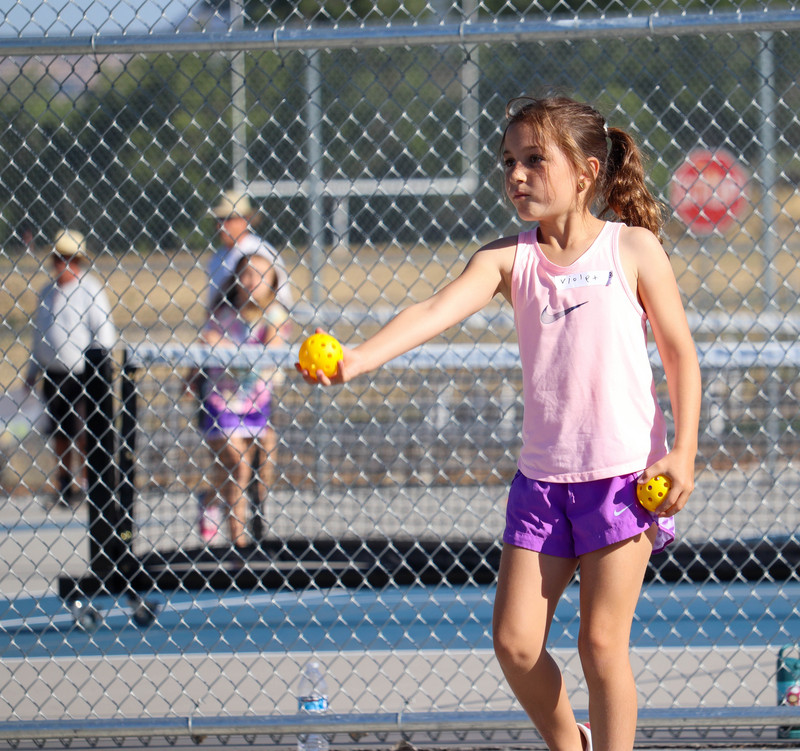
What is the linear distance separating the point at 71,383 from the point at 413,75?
694cm

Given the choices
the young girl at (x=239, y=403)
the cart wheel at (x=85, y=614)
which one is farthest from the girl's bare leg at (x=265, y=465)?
the cart wheel at (x=85, y=614)

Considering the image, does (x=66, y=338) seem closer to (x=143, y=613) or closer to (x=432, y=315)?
(x=143, y=613)

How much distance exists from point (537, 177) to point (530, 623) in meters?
1.03

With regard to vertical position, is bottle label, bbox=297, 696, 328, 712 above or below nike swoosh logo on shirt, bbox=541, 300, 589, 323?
below

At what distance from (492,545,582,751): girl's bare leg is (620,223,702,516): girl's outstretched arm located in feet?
1.00

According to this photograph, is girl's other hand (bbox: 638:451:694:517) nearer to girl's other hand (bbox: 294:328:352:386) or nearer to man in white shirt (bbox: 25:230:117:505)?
girl's other hand (bbox: 294:328:352:386)

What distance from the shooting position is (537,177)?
2.23 meters

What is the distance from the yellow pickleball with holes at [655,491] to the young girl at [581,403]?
2 centimetres

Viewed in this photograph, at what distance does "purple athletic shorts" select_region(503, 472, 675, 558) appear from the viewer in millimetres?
2178

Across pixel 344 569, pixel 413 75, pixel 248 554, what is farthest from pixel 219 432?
pixel 413 75

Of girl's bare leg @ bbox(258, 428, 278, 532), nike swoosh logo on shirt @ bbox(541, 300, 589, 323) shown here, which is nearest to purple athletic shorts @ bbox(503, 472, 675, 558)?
A: nike swoosh logo on shirt @ bbox(541, 300, 589, 323)

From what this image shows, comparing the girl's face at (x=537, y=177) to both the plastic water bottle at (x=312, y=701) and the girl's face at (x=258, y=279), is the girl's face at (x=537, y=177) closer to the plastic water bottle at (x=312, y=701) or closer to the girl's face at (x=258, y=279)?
the plastic water bottle at (x=312, y=701)

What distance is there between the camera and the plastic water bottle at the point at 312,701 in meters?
3.00

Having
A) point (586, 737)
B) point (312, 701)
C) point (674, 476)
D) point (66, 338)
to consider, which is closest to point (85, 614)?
point (312, 701)
